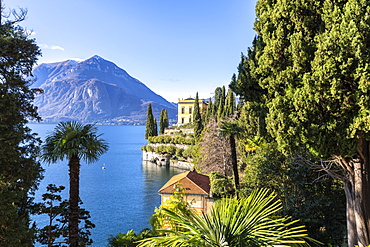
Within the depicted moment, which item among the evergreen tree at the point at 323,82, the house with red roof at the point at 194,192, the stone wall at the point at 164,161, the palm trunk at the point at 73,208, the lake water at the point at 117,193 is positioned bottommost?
the lake water at the point at 117,193

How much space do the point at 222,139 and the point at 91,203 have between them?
15247mm

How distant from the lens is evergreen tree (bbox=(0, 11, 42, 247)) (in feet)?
24.3

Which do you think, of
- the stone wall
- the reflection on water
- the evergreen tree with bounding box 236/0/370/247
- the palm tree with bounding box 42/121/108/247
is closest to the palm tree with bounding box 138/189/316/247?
the evergreen tree with bounding box 236/0/370/247

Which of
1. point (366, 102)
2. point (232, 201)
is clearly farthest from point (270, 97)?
point (232, 201)

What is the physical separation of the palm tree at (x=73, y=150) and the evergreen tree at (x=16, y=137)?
24.8 inches

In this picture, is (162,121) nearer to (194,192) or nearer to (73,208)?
(194,192)

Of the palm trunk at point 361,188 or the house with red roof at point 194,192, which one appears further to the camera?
the house with red roof at point 194,192

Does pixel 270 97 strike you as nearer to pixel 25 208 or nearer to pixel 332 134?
pixel 332 134

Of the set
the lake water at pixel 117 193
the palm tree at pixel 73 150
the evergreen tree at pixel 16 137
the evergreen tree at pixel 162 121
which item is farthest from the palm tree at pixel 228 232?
the evergreen tree at pixel 162 121

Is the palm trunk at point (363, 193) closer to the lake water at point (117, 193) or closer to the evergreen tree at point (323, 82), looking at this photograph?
the evergreen tree at point (323, 82)

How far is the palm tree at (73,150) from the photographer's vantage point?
30.2ft

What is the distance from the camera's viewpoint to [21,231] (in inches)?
299

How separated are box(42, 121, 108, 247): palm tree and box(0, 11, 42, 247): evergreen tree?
2.06ft

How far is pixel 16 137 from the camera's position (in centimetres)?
766
